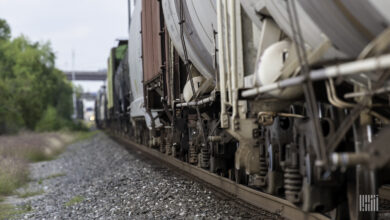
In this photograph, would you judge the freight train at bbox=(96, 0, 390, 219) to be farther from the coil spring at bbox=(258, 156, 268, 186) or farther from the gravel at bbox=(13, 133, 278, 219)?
the gravel at bbox=(13, 133, 278, 219)

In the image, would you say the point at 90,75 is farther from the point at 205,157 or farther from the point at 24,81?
the point at 205,157

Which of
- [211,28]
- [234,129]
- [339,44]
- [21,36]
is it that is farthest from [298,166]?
[21,36]

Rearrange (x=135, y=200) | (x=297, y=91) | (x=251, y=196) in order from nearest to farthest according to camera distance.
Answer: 1. (x=297, y=91)
2. (x=251, y=196)
3. (x=135, y=200)

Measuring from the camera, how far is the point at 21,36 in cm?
3669

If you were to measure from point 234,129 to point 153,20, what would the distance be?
5386 millimetres

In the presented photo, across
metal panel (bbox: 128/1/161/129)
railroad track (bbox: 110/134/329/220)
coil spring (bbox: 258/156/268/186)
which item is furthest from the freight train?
metal panel (bbox: 128/1/161/129)

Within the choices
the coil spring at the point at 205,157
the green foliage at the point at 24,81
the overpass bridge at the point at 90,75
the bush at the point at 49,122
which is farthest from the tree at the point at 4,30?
A: the overpass bridge at the point at 90,75

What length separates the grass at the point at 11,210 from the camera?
674 centimetres

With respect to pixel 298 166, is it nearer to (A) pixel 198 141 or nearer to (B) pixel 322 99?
(B) pixel 322 99

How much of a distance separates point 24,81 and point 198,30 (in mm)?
26813

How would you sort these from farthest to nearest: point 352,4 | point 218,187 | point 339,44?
1. point 218,187
2. point 339,44
3. point 352,4

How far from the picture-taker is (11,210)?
7.27 metres

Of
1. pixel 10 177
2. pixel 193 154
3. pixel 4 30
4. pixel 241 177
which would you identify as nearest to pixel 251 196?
pixel 241 177

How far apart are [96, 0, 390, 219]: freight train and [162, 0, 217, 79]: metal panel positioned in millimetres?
17
